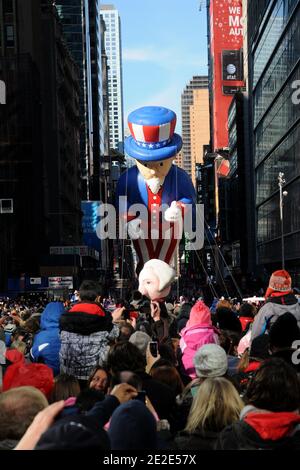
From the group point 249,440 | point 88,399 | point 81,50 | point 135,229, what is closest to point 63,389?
point 88,399

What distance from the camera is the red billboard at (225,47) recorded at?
355 ft

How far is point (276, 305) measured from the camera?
8.16 meters

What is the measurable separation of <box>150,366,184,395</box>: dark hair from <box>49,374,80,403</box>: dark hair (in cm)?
60

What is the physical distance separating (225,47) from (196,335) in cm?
10566

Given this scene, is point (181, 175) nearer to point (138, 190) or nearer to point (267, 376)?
point (138, 190)

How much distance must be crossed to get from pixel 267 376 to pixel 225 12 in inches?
4318

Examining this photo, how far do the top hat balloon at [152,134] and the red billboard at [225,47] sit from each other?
92561 millimetres

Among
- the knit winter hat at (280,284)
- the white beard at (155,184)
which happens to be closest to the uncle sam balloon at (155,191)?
the white beard at (155,184)

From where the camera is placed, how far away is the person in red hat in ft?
26.1

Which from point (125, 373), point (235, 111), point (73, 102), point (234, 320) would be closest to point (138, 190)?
point (234, 320)

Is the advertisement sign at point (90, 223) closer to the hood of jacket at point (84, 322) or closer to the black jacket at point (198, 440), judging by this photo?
the hood of jacket at point (84, 322)

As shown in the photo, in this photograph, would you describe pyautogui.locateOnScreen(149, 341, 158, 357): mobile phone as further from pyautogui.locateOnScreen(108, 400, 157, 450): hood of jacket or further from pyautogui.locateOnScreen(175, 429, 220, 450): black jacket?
pyautogui.locateOnScreen(108, 400, 157, 450): hood of jacket

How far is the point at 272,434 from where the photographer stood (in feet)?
13.4

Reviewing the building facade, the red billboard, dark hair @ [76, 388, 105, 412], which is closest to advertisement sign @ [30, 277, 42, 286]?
the building facade
